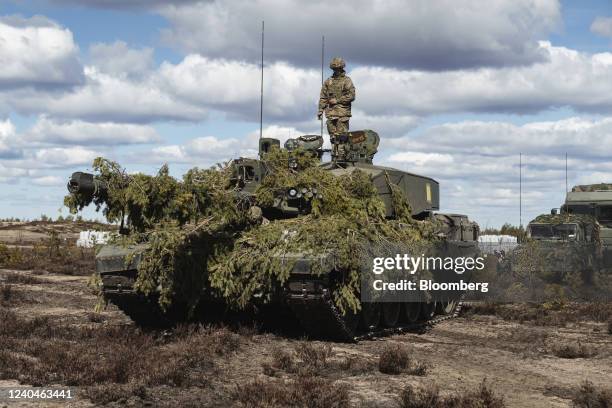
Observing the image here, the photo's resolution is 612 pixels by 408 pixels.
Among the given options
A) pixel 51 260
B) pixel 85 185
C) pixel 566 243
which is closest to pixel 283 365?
pixel 85 185

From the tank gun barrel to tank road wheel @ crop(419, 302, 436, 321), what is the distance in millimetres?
7731

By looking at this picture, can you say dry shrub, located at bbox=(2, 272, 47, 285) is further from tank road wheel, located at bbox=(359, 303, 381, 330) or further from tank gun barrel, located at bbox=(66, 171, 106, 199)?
tank gun barrel, located at bbox=(66, 171, 106, 199)

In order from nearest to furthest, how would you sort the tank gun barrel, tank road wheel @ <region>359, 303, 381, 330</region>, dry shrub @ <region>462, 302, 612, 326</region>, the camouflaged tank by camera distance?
1. the tank gun barrel
2. tank road wheel @ <region>359, 303, 381, 330</region>
3. dry shrub @ <region>462, 302, 612, 326</region>
4. the camouflaged tank

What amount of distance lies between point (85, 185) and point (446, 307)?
33.1ft

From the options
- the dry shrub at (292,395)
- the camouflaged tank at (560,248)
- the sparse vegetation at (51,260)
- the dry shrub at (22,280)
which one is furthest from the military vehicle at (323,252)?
the sparse vegetation at (51,260)

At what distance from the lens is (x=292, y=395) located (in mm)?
8562

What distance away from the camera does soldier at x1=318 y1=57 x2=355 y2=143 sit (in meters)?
17.8

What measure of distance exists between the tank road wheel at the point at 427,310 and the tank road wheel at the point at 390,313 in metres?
1.61

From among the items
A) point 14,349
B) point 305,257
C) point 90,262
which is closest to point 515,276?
point 305,257

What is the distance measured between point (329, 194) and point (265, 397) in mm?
5317

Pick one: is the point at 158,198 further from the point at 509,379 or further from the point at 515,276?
the point at 515,276

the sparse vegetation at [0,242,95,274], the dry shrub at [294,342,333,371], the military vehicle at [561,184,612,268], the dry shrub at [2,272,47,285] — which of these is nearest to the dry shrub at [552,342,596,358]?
the dry shrub at [294,342,333,371]

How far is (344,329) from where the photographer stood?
495 inches

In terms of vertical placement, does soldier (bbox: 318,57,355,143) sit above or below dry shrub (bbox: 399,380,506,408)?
above
